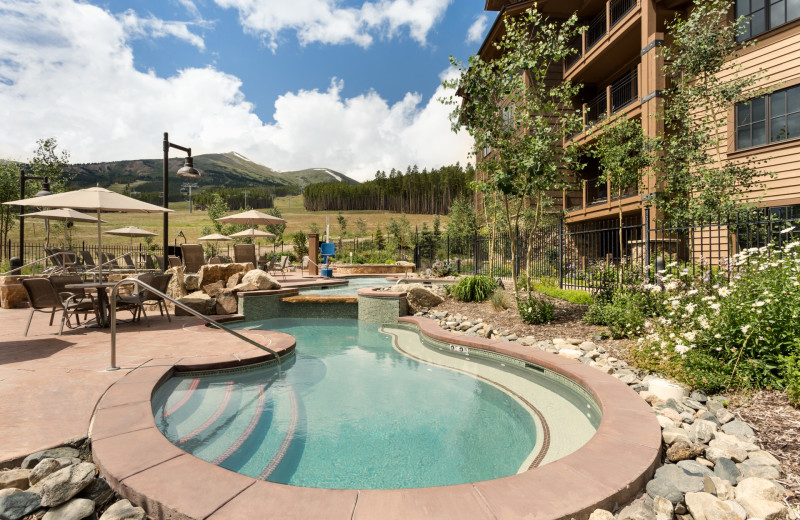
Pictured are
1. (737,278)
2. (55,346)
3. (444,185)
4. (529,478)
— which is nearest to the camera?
(529,478)

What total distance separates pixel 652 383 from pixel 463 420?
6.07 ft

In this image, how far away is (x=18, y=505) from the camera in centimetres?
178

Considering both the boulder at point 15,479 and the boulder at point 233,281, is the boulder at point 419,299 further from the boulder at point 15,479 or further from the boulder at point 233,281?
the boulder at point 15,479

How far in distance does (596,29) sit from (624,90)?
Answer: 365 centimetres

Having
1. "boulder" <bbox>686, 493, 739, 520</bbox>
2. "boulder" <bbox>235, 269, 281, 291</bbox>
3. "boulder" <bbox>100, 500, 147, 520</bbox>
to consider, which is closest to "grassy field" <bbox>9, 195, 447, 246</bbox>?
"boulder" <bbox>235, 269, 281, 291</bbox>

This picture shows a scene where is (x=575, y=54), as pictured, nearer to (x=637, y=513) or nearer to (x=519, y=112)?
(x=519, y=112)

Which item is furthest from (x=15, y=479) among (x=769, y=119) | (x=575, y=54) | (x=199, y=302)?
(x=575, y=54)

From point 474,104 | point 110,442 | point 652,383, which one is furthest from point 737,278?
point 110,442

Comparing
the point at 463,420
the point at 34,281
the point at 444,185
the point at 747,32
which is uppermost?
the point at 444,185

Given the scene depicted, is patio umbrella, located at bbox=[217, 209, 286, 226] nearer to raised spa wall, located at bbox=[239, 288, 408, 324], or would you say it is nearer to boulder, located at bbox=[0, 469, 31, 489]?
raised spa wall, located at bbox=[239, 288, 408, 324]

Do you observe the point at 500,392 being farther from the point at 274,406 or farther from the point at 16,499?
the point at 16,499

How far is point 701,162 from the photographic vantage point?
8.77 meters

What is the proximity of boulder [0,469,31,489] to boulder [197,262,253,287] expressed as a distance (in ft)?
A: 24.3

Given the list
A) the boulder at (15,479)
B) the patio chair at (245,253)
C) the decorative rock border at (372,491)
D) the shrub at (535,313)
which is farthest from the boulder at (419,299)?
the patio chair at (245,253)
